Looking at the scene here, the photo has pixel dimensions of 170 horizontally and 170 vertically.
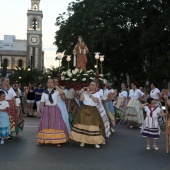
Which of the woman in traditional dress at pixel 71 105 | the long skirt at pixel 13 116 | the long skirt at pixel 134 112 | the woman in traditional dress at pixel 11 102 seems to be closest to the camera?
the woman in traditional dress at pixel 11 102

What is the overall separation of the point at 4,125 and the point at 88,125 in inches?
93.5

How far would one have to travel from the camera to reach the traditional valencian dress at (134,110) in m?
14.8

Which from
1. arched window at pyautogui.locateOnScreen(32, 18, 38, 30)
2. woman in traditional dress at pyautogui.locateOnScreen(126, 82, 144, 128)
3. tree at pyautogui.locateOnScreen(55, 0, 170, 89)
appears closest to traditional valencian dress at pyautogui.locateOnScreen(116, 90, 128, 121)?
woman in traditional dress at pyautogui.locateOnScreen(126, 82, 144, 128)

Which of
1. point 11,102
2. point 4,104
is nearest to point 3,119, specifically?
point 4,104

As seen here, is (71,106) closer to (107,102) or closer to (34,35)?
(107,102)

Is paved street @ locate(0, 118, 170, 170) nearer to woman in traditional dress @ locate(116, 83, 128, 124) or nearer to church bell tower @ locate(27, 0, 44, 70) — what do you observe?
woman in traditional dress @ locate(116, 83, 128, 124)

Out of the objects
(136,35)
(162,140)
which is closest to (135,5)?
(136,35)

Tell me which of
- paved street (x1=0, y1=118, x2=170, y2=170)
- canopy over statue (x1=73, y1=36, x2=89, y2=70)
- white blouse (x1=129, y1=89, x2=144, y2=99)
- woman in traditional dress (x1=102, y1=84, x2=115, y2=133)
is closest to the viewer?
paved street (x1=0, y1=118, x2=170, y2=170)

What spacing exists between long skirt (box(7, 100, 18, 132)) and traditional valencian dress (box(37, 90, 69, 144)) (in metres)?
1.62

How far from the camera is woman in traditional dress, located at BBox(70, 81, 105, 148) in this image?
385 inches

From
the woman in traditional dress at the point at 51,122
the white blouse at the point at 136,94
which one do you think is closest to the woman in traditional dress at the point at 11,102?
the woman in traditional dress at the point at 51,122

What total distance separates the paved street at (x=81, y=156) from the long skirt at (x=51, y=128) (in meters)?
0.19

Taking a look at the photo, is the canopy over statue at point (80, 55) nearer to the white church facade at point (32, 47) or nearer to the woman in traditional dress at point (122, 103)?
the woman in traditional dress at point (122, 103)

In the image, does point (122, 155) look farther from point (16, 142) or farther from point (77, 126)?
point (16, 142)
